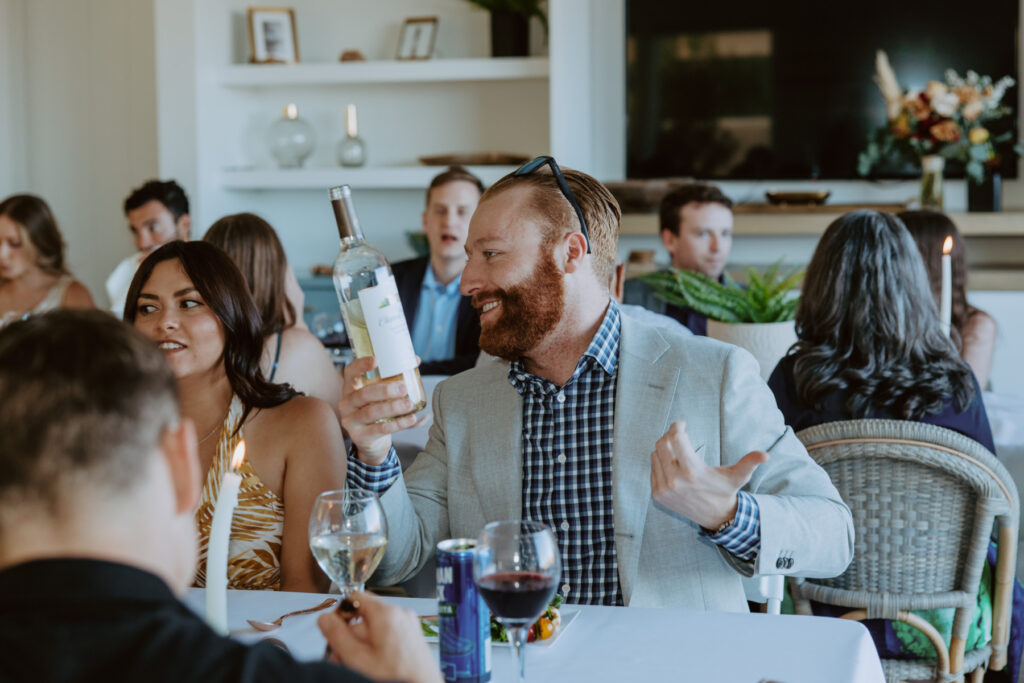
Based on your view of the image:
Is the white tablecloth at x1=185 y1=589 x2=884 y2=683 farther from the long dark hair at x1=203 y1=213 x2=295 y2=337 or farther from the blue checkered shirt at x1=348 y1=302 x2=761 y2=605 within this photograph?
the long dark hair at x1=203 y1=213 x2=295 y2=337

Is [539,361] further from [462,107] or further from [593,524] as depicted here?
[462,107]

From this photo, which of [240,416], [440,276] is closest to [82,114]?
[440,276]

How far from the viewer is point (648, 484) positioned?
5.67ft

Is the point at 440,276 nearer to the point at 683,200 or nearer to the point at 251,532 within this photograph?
the point at 683,200

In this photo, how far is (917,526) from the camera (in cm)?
202

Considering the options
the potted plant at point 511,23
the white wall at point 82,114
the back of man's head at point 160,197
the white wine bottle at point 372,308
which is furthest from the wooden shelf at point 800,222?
the white wine bottle at point 372,308

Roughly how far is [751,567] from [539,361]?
0.49 meters

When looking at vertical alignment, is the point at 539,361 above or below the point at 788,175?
below

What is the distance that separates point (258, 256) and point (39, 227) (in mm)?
1775

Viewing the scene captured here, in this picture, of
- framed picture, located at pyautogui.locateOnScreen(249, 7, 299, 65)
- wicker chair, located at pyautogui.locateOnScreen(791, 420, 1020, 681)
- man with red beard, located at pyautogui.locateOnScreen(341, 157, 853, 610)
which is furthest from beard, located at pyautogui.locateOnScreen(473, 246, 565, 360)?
framed picture, located at pyautogui.locateOnScreen(249, 7, 299, 65)

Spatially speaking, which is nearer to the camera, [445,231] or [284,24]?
[445,231]

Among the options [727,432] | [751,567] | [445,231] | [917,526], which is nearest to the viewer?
[751,567]

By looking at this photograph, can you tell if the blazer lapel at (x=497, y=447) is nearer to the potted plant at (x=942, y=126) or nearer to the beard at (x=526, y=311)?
the beard at (x=526, y=311)

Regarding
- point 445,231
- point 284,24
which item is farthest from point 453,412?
point 284,24
